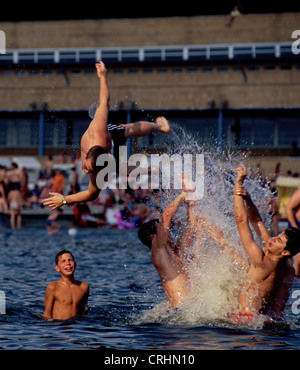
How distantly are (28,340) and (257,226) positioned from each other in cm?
298

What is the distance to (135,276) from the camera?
1325 cm

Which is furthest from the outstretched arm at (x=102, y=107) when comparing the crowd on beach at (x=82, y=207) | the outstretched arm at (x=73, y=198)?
the crowd on beach at (x=82, y=207)

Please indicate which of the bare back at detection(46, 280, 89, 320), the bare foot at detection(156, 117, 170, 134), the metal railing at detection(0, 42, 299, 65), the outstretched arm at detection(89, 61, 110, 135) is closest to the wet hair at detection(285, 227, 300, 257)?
the bare back at detection(46, 280, 89, 320)

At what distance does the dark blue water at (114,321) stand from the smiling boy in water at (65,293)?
0.51ft

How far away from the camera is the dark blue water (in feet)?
25.7

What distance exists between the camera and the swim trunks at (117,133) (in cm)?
974

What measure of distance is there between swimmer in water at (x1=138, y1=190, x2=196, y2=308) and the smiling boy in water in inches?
38.9

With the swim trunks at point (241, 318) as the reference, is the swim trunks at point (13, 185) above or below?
above

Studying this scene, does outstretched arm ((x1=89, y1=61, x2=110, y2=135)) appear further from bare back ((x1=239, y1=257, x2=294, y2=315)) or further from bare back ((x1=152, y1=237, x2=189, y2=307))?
bare back ((x1=239, y1=257, x2=294, y2=315))

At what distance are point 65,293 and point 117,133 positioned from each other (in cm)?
238

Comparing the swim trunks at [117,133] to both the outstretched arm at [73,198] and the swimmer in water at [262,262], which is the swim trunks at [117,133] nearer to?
the outstretched arm at [73,198]

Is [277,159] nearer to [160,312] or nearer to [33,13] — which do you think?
[33,13]

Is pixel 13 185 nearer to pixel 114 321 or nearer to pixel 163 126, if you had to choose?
pixel 163 126

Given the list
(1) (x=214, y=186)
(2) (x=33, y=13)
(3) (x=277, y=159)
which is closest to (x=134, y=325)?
(1) (x=214, y=186)
